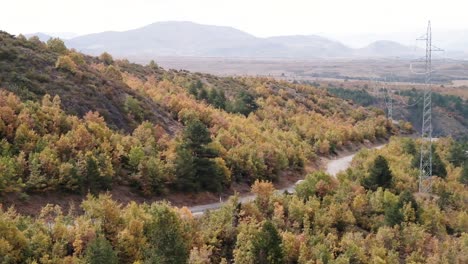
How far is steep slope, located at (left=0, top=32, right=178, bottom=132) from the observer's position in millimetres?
44344

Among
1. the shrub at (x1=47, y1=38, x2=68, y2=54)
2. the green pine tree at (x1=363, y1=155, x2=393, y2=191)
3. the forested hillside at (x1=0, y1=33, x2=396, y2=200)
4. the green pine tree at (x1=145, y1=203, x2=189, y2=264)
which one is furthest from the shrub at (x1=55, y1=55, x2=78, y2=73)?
the green pine tree at (x1=363, y1=155, x2=393, y2=191)

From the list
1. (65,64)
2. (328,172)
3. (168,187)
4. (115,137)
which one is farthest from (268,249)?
(65,64)

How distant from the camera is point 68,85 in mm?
47625

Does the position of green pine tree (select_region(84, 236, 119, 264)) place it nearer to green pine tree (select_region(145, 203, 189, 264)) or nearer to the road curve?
green pine tree (select_region(145, 203, 189, 264))

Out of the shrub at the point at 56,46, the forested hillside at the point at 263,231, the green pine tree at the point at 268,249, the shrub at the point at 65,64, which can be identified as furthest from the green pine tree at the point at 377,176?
the shrub at the point at 56,46

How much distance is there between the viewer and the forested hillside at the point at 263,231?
23.1 metres

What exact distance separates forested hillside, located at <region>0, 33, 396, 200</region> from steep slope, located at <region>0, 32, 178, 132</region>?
12 centimetres

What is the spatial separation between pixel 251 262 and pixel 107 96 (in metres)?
29.4

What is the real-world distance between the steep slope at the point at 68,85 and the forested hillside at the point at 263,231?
52.2ft

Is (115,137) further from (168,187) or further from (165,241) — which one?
(165,241)

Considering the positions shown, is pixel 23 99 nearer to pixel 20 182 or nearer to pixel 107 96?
pixel 107 96

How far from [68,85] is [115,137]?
11235mm

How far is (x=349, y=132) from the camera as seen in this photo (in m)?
74.8

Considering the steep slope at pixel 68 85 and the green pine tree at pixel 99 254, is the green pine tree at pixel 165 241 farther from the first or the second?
the steep slope at pixel 68 85
